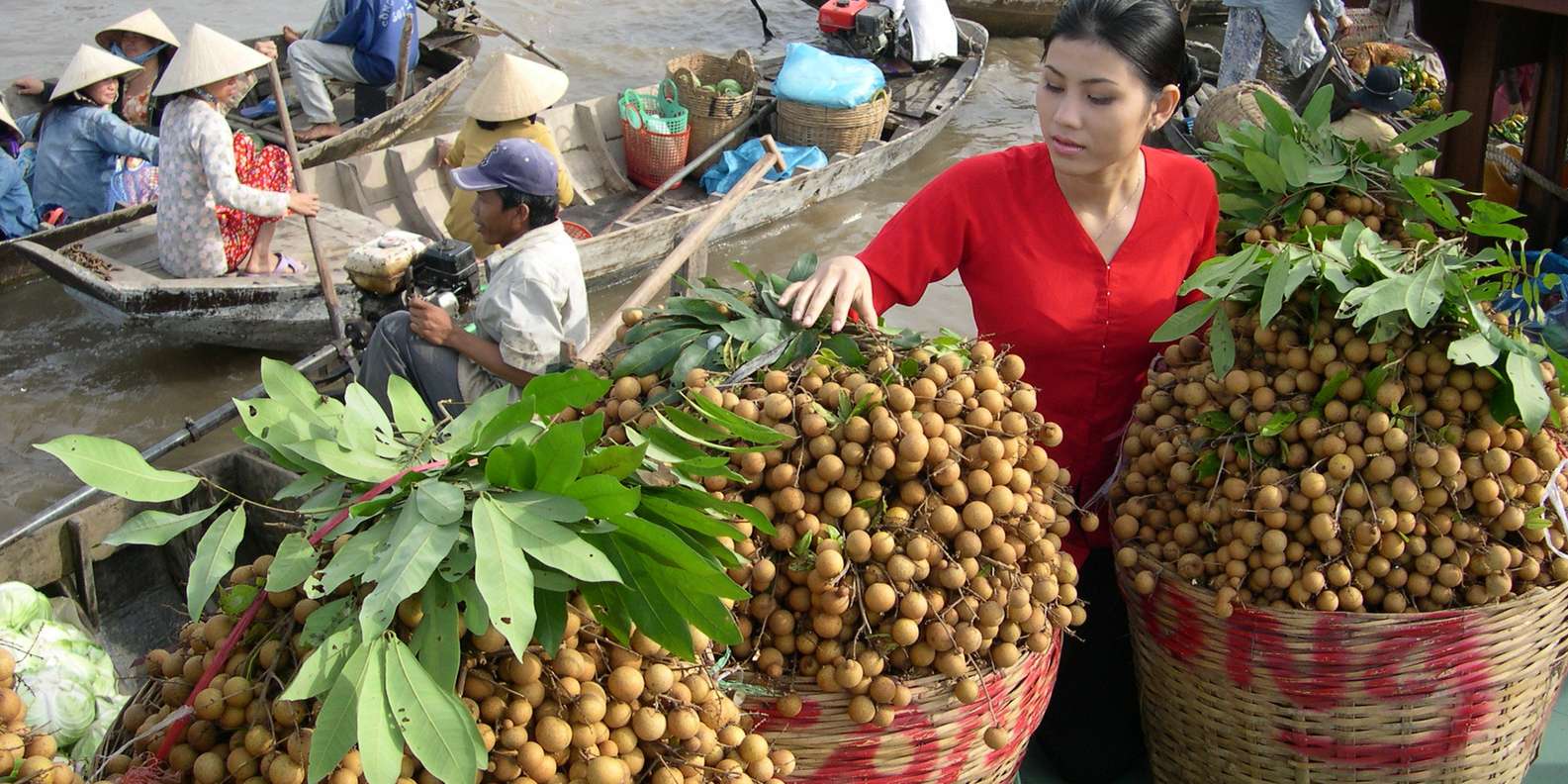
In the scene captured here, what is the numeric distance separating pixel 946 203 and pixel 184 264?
4248 mm

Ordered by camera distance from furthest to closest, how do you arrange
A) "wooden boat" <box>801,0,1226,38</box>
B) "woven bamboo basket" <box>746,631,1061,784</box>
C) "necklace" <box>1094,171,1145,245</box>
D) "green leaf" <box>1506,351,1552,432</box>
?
"wooden boat" <box>801,0,1226,38</box> < "necklace" <box>1094,171,1145,245</box> < "green leaf" <box>1506,351,1552,432</box> < "woven bamboo basket" <box>746,631,1061,784</box>

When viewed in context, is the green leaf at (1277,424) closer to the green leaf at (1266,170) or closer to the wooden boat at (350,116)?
the green leaf at (1266,170)

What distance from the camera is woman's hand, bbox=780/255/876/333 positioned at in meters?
1.88

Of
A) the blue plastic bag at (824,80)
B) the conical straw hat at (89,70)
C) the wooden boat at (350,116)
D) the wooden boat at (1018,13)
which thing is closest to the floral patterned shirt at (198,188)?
the wooden boat at (350,116)

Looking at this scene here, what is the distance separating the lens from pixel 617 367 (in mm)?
1880

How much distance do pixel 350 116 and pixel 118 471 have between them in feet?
25.4

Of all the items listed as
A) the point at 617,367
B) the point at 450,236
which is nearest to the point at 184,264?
the point at 450,236

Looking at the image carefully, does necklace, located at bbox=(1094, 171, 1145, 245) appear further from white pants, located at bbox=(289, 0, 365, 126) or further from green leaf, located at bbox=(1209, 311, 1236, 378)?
white pants, located at bbox=(289, 0, 365, 126)

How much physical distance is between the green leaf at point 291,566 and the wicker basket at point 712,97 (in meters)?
6.53

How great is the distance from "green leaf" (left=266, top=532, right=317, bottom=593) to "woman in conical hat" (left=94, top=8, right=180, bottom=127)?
5.96 m

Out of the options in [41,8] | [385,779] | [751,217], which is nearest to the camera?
[385,779]

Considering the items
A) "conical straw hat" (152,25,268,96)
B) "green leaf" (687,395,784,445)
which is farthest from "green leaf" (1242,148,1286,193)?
"conical straw hat" (152,25,268,96)

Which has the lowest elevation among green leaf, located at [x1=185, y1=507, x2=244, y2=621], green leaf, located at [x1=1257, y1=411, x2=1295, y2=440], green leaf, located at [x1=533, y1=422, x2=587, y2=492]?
green leaf, located at [x1=1257, y1=411, x2=1295, y2=440]

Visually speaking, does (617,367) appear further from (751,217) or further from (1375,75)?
(751,217)
